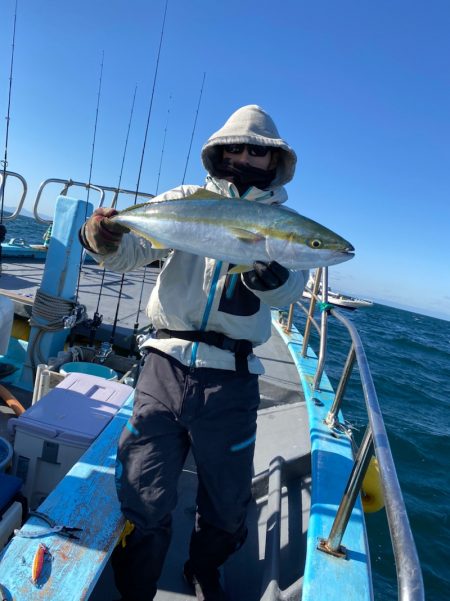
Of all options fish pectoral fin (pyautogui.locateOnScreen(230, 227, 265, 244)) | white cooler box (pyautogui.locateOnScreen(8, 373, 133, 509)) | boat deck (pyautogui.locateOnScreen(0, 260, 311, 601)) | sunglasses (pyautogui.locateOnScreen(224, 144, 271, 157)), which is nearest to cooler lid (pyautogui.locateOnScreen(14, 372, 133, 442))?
white cooler box (pyautogui.locateOnScreen(8, 373, 133, 509))

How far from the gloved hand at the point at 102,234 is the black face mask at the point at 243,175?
74 cm

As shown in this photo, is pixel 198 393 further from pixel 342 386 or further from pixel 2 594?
pixel 342 386

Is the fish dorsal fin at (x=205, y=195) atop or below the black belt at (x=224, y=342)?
atop

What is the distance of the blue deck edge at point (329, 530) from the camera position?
1.82 meters

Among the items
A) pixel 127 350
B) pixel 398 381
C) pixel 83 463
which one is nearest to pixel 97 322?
pixel 127 350

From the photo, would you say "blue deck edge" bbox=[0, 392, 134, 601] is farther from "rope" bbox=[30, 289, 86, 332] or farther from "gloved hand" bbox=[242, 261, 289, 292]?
"rope" bbox=[30, 289, 86, 332]

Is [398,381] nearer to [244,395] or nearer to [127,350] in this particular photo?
[127,350]

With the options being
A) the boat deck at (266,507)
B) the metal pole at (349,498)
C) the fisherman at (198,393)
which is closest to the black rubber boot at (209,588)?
the fisherman at (198,393)

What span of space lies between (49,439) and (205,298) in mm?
1691

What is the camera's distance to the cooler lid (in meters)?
2.92

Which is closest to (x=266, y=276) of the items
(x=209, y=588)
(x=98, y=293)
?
(x=209, y=588)

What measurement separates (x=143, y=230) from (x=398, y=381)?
12.3 meters

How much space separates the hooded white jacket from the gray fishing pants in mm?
121

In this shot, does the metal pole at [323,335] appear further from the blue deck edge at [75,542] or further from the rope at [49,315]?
the rope at [49,315]
